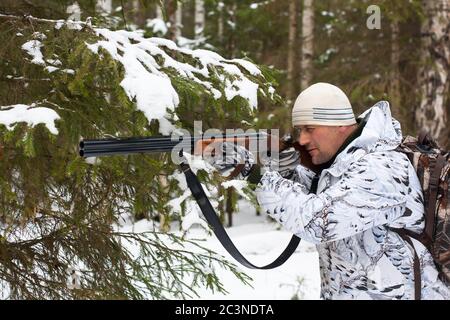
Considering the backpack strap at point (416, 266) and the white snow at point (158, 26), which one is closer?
the backpack strap at point (416, 266)

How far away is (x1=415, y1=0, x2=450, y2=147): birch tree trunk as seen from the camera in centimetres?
967

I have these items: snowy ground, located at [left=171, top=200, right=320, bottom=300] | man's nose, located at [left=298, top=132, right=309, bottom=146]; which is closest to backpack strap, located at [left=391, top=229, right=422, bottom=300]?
man's nose, located at [left=298, top=132, right=309, bottom=146]

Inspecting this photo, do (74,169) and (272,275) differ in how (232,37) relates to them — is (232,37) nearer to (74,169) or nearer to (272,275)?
(272,275)

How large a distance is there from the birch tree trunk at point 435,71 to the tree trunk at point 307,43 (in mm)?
3245

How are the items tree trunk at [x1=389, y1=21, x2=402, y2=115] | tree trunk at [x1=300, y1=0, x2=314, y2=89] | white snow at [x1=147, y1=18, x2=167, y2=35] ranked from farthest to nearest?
white snow at [x1=147, y1=18, x2=167, y2=35] < tree trunk at [x1=300, y1=0, x2=314, y2=89] < tree trunk at [x1=389, y1=21, x2=402, y2=115]

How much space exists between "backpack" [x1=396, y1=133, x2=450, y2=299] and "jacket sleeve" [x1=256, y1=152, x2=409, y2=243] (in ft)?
0.32

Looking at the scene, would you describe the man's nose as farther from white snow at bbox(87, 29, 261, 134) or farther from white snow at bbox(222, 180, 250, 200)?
white snow at bbox(222, 180, 250, 200)

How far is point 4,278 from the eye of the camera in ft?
13.4

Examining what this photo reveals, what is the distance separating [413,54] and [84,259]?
9.26 meters

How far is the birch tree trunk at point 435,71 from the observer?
31.7 ft

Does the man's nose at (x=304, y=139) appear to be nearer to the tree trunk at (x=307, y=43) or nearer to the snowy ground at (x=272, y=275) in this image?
the snowy ground at (x=272, y=275)

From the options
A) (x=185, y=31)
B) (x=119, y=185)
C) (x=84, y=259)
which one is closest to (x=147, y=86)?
(x=119, y=185)

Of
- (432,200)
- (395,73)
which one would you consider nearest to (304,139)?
(432,200)

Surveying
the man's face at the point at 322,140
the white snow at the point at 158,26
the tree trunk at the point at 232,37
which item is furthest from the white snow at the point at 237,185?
the tree trunk at the point at 232,37
